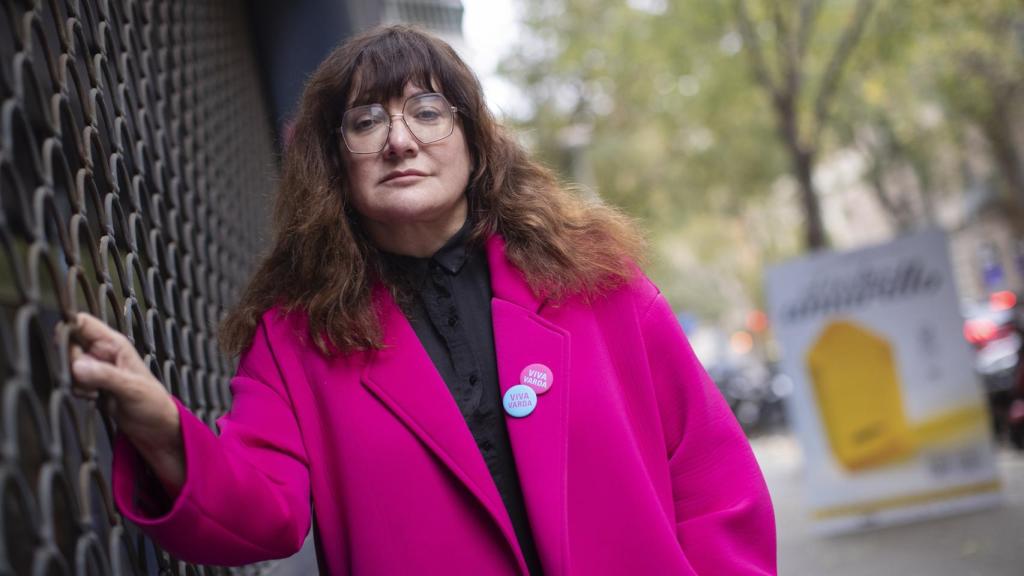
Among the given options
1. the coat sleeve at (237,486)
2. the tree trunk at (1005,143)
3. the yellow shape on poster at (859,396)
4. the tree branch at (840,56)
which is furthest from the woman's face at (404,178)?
the tree trunk at (1005,143)

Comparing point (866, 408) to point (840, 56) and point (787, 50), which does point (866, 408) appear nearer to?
point (787, 50)

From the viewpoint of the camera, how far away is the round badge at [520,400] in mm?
2311

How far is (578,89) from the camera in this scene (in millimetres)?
22953

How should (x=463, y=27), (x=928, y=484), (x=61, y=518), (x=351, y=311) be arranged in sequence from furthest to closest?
(x=463, y=27)
(x=928, y=484)
(x=351, y=311)
(x=61, y=518)

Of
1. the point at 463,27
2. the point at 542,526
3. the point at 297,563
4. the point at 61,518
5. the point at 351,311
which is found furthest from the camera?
the point at 463,27

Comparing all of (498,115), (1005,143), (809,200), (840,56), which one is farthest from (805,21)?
(1005,143)

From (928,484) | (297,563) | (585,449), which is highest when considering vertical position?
(585,449)

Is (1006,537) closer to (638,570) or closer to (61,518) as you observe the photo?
(638,570)

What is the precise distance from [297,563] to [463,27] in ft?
27.0

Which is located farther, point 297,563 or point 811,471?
point 811,471

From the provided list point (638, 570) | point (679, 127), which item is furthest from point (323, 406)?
point (679, 127)

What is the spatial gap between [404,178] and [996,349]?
14142mm

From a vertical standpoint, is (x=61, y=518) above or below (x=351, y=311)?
below

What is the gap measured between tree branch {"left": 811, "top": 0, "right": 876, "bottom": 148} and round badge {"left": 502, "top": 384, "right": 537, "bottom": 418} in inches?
537
